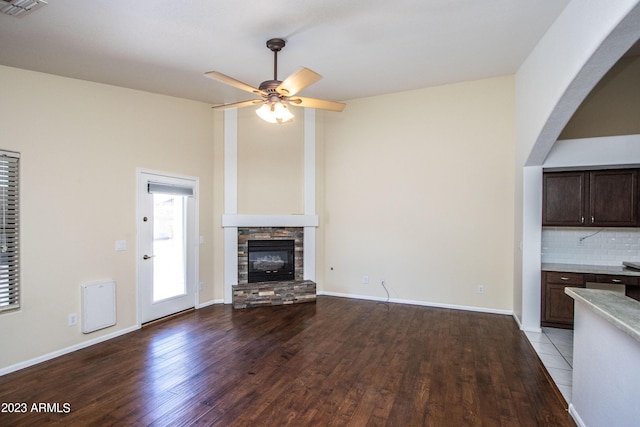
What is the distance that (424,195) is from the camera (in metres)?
4.92

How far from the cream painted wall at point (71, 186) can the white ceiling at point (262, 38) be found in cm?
28

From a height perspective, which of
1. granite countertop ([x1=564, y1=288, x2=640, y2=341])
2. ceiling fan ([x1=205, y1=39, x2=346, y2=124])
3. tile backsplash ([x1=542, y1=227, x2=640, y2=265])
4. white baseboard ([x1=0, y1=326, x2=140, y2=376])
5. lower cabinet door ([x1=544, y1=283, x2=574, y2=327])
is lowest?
white baseboard ([x1=0, y1=326, x2=140, y2=376])

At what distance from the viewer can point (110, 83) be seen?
3789mm

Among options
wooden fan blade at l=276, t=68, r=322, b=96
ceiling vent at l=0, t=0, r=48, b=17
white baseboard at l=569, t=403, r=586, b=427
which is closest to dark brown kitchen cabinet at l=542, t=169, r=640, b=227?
white baseboard at l=569, t=403, r=586, b=427

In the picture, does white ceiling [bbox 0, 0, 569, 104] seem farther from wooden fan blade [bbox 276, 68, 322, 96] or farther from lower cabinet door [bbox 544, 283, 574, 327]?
lower cabinet door [bbox 544, 283, 574, 327]

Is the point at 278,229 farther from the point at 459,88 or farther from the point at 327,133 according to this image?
the point at 459,88

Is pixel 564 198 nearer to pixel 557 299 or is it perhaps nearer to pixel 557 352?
pixel 557 299

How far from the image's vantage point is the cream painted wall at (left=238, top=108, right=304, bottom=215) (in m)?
5.27

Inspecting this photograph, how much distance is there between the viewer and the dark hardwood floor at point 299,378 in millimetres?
2256

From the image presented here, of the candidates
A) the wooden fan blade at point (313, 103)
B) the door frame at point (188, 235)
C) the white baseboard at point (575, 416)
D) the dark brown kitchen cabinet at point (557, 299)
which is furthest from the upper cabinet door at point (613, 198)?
the door frame at point (188, 235)

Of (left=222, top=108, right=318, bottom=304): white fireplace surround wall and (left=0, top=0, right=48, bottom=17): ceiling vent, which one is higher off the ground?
(left=0, top=0, right=48, bottom=17): ceiling vent

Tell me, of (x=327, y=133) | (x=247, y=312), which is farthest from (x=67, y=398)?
(x=327, y=133)

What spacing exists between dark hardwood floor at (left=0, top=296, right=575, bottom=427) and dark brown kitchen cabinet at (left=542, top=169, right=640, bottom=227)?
1574mm

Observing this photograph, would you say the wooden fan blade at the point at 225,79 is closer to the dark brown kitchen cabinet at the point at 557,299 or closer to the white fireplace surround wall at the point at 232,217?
the white fireplace surround wall at the point at 232,217
